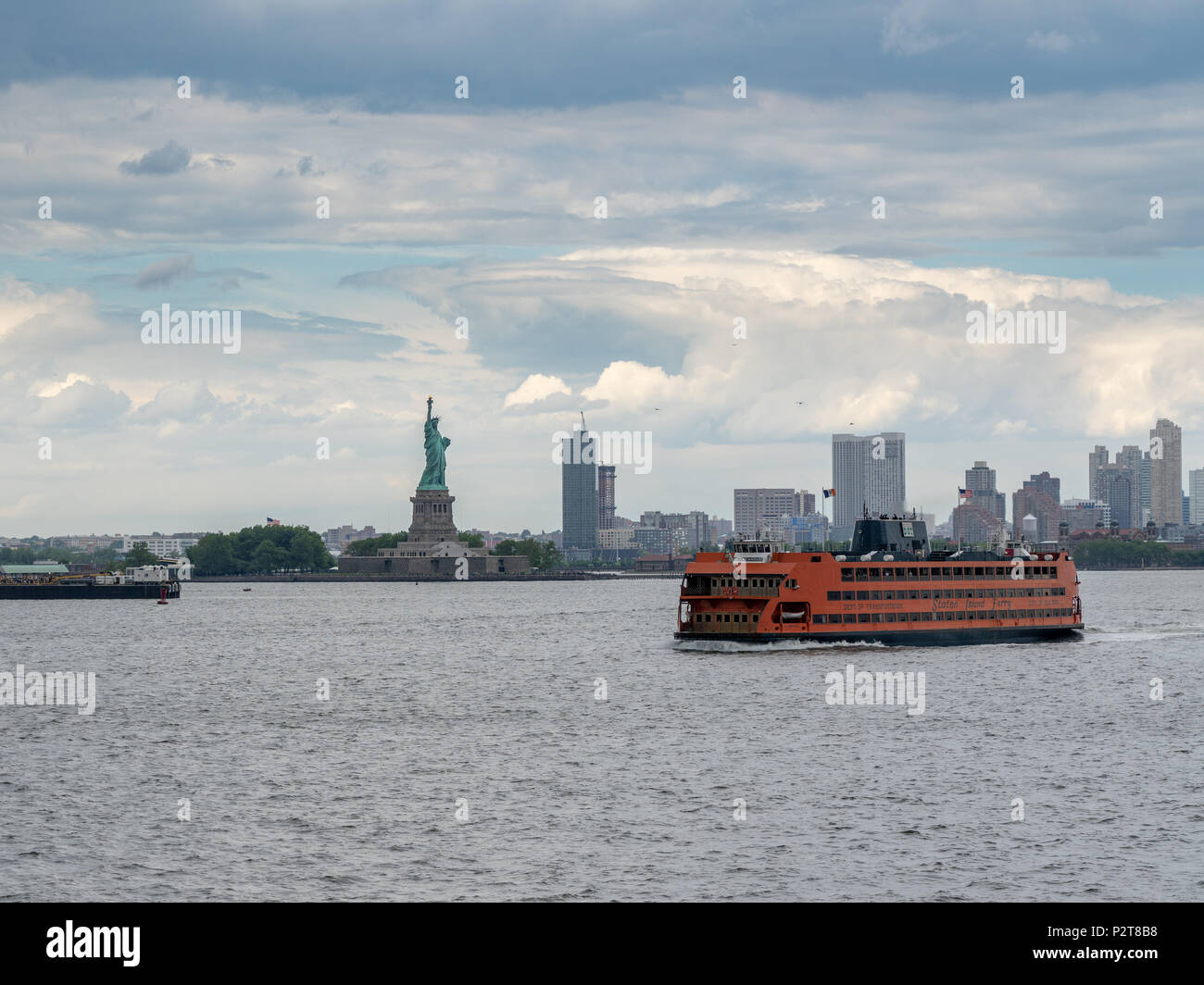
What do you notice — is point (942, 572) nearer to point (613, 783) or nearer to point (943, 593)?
point (943, 593)

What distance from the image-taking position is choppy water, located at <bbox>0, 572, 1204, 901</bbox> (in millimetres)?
31812

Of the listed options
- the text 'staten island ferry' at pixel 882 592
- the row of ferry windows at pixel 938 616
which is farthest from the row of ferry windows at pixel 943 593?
the row of ferry windows at pixel 938 616

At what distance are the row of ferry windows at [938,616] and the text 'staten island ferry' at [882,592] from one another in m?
0.06

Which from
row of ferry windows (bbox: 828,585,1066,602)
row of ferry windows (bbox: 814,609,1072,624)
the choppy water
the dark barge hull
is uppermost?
row of ferry windows (bbox: 828,585,1066,602)

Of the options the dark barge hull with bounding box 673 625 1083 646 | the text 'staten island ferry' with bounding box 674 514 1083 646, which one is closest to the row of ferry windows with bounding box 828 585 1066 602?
the text 'staten island ferry' with bounding box 674 514 1083 646

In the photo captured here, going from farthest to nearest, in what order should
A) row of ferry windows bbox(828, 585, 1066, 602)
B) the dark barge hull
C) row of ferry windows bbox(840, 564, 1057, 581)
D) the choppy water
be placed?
row of ferry windows bbox(840, 564, 1057, 581) → row of ferry windows bbox(828, 585, 1066, 602) → the dark barge hull → the choppy water

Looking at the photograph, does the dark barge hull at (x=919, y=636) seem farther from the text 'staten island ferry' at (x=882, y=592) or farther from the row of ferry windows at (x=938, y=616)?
the row of ferry windows at (x=938, y=616)

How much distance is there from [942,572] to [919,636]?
4753mm

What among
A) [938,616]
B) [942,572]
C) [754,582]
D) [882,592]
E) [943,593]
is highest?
[942,572]

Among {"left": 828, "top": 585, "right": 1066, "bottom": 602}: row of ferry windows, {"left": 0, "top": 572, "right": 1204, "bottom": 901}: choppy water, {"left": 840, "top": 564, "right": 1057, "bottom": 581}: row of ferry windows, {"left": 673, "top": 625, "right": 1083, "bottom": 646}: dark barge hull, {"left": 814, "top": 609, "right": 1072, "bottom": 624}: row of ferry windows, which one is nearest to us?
{"left": 0, "top": 572, "right": 1204, "bottom": 901}: choppy water

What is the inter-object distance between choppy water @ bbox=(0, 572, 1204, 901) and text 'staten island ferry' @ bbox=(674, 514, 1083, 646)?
2.42m

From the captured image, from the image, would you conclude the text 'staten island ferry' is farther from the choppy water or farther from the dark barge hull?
the choppy water

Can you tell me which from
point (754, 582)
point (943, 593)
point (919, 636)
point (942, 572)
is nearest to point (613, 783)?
point (754, 582)

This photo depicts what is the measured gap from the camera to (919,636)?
92.4 metres
